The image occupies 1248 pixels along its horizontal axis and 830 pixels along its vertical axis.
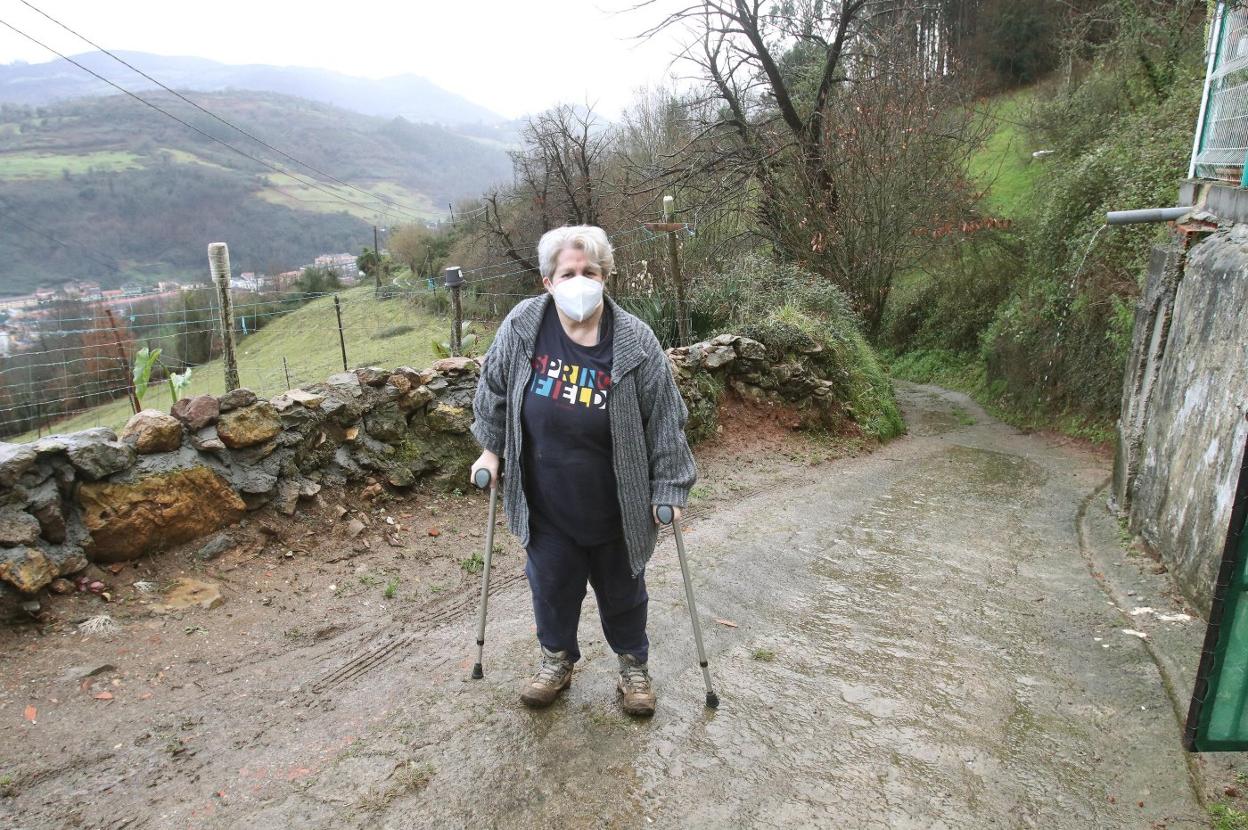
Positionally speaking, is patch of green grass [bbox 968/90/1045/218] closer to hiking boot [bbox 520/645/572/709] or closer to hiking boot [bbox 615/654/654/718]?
hiking boot [bbox 615/654/654/718]

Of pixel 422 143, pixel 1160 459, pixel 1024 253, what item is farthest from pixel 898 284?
pixel 422 143

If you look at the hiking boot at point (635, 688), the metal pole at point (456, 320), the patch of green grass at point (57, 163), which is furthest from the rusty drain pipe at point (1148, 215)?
the patch of green grass at point (57, 163)

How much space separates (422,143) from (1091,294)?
110264 mm

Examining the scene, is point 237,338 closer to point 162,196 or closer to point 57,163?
point 162,196

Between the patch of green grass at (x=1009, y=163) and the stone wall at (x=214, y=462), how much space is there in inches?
534

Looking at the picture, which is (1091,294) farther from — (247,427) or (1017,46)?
(1017,46)

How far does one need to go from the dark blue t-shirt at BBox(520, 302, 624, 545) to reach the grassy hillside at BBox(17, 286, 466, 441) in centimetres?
1150

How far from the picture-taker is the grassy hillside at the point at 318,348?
14.7 meters

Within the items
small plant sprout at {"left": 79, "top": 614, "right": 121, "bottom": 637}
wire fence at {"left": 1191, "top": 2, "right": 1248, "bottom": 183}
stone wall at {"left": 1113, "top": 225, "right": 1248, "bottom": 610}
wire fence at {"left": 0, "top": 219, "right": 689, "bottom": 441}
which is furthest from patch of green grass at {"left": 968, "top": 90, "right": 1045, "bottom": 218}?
small plant sprout at {"left": 79, "top": 614, "right": 121, "bottom": 637}

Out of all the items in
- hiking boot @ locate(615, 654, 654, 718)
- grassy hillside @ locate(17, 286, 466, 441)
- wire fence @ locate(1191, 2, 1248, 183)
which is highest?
wire fence @ locate(1191, 2, 1248, 183)

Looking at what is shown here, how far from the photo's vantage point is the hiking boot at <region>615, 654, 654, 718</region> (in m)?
2.93

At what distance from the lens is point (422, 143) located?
107125 millimetres

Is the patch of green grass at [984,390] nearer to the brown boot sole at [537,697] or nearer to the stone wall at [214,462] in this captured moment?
the stone wall at [214,462]

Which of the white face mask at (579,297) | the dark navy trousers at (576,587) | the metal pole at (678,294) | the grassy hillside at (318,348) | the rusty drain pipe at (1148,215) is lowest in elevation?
the grassy hillside at (318,348)
